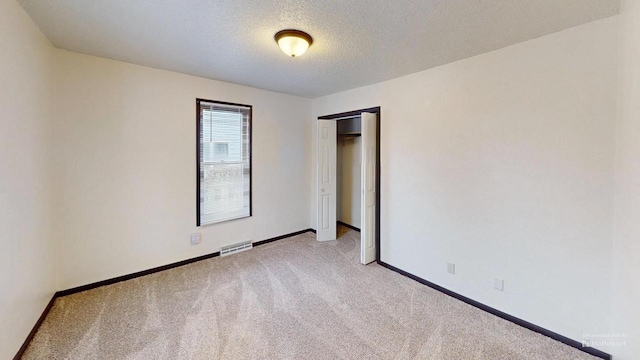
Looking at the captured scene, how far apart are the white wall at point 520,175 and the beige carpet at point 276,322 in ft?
1.11

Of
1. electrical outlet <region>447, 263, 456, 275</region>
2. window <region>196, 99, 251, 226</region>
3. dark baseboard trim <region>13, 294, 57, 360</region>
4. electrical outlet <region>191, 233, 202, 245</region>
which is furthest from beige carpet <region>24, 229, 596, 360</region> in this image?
window <region>196, 99, 251, 226</region>

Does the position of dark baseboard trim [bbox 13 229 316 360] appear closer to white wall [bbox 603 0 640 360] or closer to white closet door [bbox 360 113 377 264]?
white closet door [bbox 360 113 377 264]

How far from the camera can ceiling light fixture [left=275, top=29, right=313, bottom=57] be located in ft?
6.73

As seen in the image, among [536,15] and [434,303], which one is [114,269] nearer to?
[434,303]

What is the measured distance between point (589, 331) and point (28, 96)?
468cm

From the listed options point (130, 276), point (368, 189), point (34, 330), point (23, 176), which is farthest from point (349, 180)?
point (34, 330)

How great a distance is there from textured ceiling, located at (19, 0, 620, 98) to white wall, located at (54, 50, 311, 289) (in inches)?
12.9

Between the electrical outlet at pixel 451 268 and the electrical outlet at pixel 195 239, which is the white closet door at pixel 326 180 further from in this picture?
the electrical outlet at pixel 451 268

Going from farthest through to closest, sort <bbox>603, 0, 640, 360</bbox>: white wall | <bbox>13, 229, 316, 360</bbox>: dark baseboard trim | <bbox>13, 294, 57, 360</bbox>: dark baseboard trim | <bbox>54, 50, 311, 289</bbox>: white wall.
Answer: <bbox>54, 50, 311, 289</bbox>: white wall
<bbox>13, 229, 316, 360</bbox>: dark baseboard trim
<bbox>13, 294, 57, 360</bbox>: dark baseboard trim
<bbox>603, 0, 640, 360</bbox>: white wall

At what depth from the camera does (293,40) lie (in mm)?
2082

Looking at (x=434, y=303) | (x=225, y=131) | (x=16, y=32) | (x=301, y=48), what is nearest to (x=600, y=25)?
(x=301, y=48)

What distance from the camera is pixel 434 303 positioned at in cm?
254

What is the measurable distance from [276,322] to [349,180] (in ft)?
10.7

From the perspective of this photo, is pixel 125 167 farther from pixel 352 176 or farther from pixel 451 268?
pixel 451 268
